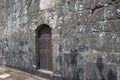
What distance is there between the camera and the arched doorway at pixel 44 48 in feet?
18.8

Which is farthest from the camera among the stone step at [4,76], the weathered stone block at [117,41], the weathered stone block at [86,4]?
the stone step at [4,76]

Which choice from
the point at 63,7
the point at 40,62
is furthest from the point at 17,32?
the point at 63,7

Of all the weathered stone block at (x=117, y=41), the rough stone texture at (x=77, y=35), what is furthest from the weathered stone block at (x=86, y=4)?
the weathered stone block at (x=117, y=41)

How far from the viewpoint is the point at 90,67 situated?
13.6 feet

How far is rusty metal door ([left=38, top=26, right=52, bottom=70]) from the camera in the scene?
5715 millimetres

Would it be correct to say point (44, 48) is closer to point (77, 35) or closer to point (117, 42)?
Result: point (77, 35)

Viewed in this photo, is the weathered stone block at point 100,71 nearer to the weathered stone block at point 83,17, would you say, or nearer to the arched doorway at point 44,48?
the weathered stone block at point 83,17

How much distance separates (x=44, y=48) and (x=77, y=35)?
1749 mm

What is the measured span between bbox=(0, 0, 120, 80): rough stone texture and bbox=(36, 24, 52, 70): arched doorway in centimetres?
18

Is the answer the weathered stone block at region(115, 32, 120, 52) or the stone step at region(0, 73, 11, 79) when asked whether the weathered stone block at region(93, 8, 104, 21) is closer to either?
the weathered stone block at region(115, 32, 120, 52)

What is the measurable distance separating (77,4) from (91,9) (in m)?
0.49

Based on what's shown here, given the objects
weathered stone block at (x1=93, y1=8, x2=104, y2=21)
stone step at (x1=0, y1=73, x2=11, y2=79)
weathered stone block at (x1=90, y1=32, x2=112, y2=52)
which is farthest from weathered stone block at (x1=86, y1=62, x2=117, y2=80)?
stone step at (x1=0, y1=73, x2=11, y2=79)

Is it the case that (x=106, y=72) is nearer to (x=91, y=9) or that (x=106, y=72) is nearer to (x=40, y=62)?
(x=91, y=9)

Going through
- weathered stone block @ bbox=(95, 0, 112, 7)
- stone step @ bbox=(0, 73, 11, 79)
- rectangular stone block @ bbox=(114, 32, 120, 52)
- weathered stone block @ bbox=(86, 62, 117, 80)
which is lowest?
stone step @ bbox=(0, 73, 11, 79)
